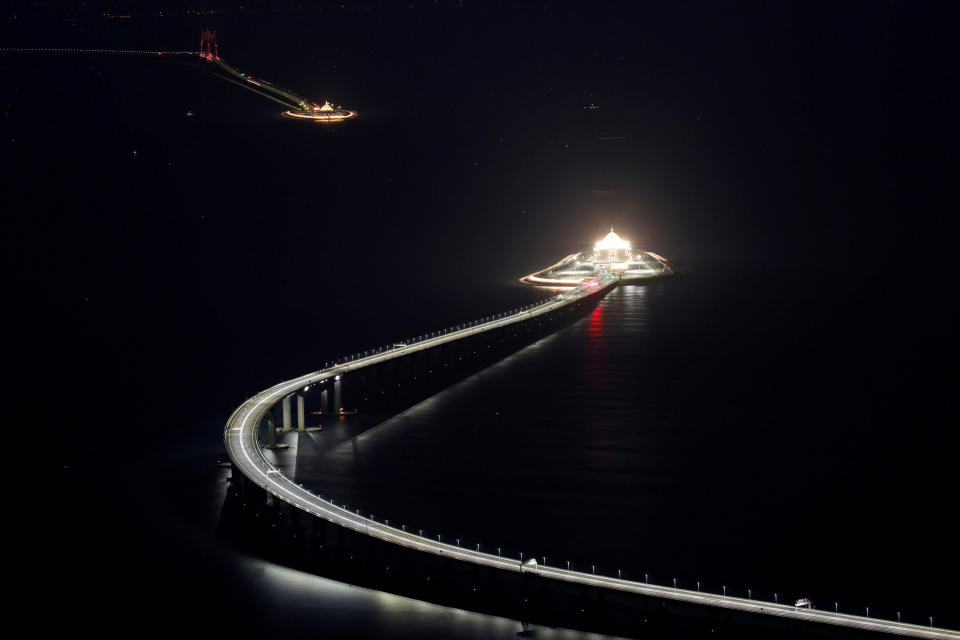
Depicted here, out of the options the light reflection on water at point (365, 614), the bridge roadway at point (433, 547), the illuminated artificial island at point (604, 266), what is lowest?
the light reflection on water at point (365, 614)

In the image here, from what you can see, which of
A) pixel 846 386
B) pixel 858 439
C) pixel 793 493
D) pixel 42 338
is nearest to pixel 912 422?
pixel 858 439

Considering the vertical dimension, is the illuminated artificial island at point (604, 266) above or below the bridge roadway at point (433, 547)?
above

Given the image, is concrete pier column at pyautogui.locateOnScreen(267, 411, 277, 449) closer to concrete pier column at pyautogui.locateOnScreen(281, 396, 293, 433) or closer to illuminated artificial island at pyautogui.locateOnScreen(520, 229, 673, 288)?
concrete pier column at pyautogui.locateOnScreen(281, 396, 293, 433)

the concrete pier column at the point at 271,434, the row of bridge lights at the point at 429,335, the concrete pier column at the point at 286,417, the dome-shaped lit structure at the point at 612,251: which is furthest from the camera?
the dome-shaped lit structure at the point at 612,251

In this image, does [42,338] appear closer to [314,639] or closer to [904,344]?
[314,639]

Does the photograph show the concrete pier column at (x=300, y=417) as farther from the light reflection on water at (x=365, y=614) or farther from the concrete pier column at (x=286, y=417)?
the light reflection on water at (x=365, y=614)

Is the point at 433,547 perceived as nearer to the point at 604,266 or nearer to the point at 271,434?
the point at 271,434

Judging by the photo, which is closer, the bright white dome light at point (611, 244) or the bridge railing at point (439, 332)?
the bridge railing at point (439, 332)

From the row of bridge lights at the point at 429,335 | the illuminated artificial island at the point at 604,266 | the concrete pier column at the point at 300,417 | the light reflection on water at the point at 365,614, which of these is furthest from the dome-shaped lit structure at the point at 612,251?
the light reflection on water at the point at 365,614
